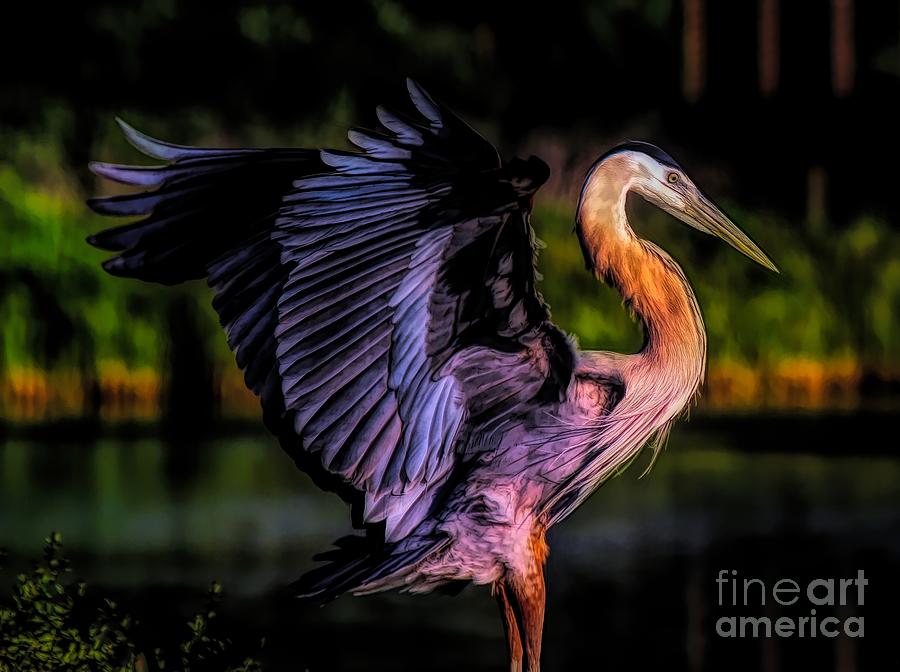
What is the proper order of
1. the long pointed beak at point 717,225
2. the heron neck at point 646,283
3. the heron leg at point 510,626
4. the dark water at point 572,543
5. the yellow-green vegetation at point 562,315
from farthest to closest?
the yellow-green vegetation at point 562,315 → the dark water at point 572,543 → the long pointed beak at point 717,225 → the heron leg at point 510,626 → the heron neck at point 646,283

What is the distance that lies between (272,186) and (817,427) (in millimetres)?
7411

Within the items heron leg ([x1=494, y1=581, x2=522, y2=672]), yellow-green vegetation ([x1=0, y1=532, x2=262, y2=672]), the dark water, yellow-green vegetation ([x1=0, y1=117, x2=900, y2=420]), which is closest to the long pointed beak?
heron leg ([x1=494, y1=581, x2=522, y2=672])

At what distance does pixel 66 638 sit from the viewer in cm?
481

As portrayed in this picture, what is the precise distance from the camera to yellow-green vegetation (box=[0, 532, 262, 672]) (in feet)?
15.6

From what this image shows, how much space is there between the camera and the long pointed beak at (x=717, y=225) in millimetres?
5594

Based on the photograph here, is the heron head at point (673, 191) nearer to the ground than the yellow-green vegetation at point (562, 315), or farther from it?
nearer to the ground

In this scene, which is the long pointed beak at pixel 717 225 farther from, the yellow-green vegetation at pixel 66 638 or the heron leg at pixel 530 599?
the yellow-green vegetation at pixel 66 638

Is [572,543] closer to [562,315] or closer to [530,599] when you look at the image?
[530,599]

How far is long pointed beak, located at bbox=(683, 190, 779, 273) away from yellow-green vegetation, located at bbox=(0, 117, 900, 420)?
6768 millimetres

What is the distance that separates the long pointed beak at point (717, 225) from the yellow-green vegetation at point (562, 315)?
22.2 ft

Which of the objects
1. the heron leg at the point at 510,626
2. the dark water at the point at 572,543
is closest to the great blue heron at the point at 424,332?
the heron leg at the point at 510,626

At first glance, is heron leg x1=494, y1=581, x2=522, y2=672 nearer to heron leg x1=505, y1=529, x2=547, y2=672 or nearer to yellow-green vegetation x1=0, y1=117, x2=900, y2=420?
heron leg x1=505, y1=529, x2=547, y2=672

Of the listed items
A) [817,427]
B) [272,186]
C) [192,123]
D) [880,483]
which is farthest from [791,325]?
[272,186]

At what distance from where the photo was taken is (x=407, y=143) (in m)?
4.66
